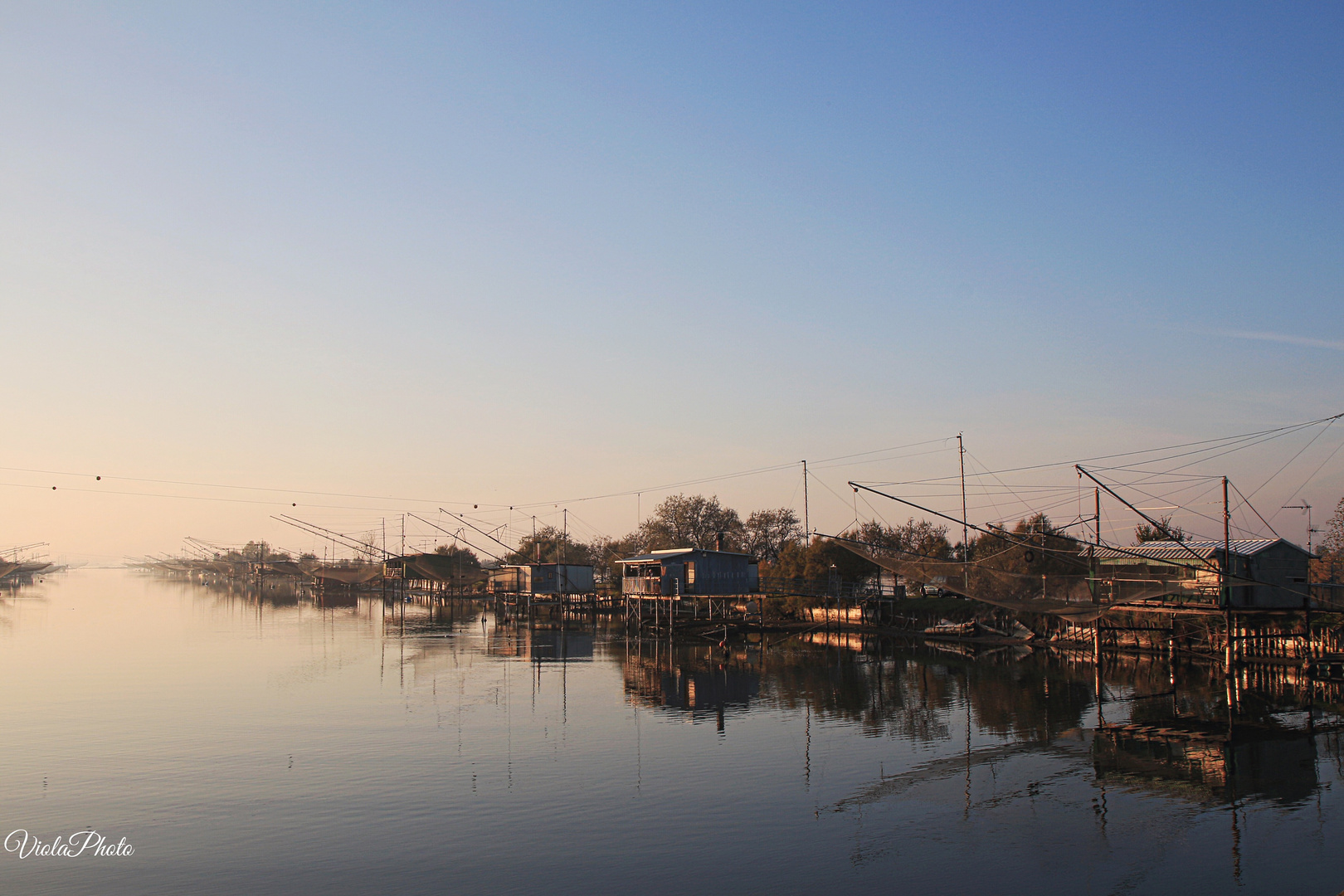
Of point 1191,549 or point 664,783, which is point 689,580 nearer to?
point 1191,549

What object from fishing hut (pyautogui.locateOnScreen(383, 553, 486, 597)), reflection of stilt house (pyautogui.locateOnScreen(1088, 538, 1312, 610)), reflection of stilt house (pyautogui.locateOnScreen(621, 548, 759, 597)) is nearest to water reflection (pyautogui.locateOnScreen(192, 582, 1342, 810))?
reflection of stilt house (pyautogui.locateOnScreen(1088, 538, 1312, 610))

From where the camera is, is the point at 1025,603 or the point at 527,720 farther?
the point at 1025,603

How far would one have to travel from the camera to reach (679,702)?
30.9 m

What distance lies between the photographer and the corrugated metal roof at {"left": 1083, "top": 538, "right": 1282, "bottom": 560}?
3547 cm

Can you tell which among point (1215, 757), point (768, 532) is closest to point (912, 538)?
point (768, 532)

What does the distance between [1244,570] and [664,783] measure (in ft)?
90.0

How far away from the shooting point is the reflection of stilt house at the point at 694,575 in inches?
2387

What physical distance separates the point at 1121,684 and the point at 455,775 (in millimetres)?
25395

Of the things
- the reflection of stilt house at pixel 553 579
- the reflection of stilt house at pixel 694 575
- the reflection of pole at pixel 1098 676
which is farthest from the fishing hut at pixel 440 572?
the reflection of pole at pixel 1098 676

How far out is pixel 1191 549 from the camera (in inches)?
1387

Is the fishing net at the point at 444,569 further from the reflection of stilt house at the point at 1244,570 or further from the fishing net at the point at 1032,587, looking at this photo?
the reflection of stilt house at the point at 1244,570

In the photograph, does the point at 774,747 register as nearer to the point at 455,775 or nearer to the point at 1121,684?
the point at 455,775

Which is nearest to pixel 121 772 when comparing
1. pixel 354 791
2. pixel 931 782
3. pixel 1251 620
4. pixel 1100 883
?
pixel 354 791

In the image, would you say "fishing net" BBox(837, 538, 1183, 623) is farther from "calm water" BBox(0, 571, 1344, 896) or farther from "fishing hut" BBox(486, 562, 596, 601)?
"fishing hut" BBox(486, 562, 596, 601)
